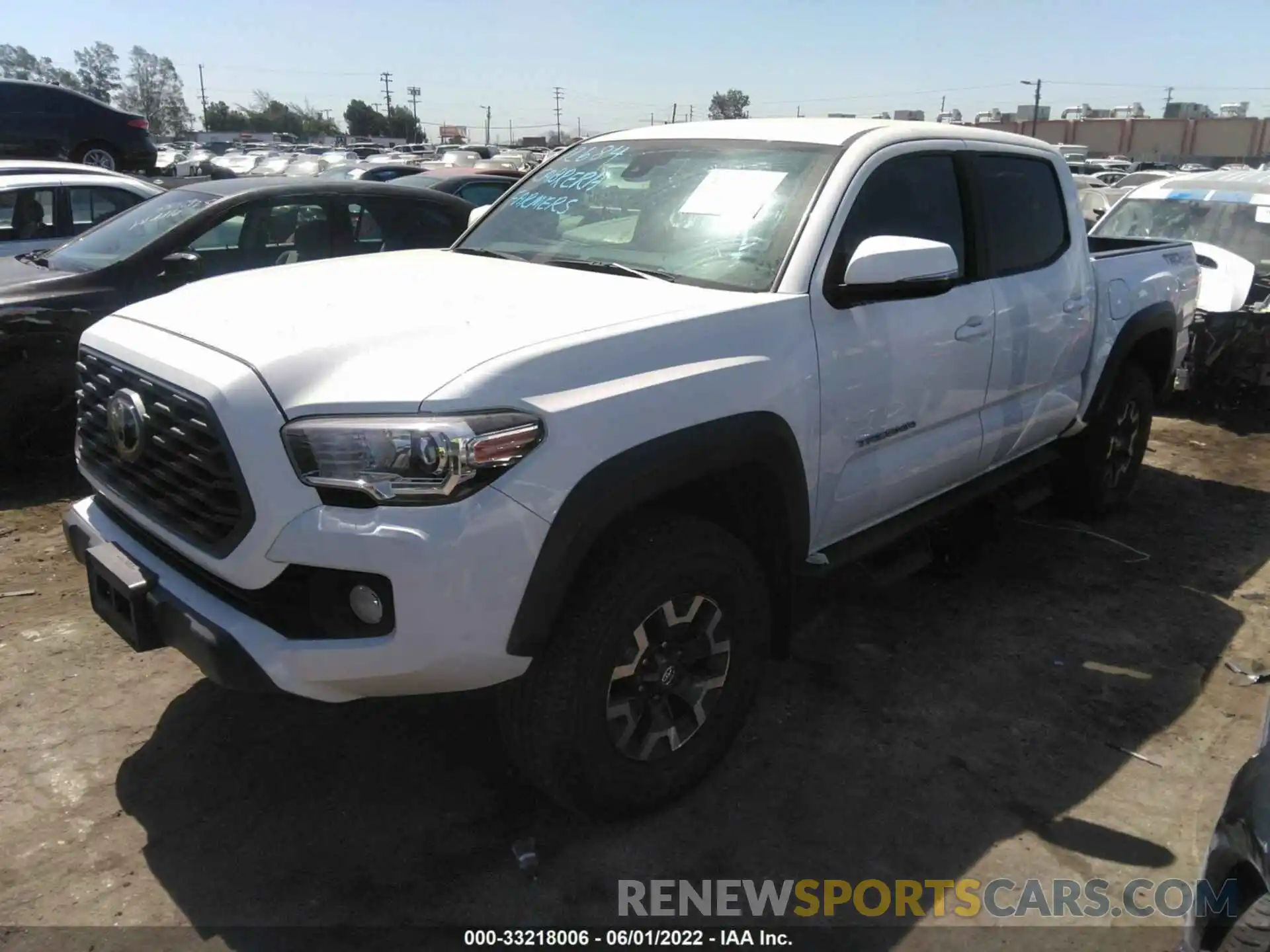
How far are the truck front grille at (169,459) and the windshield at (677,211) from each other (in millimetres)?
1442

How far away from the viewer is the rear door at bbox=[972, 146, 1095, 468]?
3.98m

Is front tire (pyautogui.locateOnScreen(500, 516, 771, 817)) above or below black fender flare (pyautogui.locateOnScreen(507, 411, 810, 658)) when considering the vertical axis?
below

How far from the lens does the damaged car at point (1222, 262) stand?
722 cm

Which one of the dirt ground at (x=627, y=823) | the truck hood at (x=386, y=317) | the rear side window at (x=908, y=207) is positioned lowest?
the dirt ground at (x=627, y=823)

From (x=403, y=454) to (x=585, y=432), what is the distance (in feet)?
1.43

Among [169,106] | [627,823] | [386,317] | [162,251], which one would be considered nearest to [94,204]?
[162,251]

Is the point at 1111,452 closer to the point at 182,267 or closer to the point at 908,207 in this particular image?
the point at 908,207

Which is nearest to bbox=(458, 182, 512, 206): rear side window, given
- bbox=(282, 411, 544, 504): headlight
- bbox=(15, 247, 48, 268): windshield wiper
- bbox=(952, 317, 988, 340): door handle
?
bbox=(15, 247, 48, 268): windshield wiper

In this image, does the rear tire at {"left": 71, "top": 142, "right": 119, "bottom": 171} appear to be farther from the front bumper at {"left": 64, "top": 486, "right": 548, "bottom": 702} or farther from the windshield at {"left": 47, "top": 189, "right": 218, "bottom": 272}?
the front bumper at {"left": 64, "top": 486, "right": 548, "bottom": 702}

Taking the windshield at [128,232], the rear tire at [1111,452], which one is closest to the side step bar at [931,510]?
the rear tire at [1111,452]

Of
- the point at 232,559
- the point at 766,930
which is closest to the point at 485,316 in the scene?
the point at 232,559

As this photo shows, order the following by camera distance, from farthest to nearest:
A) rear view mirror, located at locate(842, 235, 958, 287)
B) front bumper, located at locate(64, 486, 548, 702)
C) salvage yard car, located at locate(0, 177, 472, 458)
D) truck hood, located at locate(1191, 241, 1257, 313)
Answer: truck hood, located at locate(1191, 241, 1257, 313)
salvage yard car, located at locate(0, 177, 472, 458)
rear view mirror, located at locate(842, 235, 958, 287)
front bumper, located at locate(64, 486, 548, 702)

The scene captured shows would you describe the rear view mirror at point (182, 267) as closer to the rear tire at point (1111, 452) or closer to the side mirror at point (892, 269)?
the side mirror at point (892, 269)

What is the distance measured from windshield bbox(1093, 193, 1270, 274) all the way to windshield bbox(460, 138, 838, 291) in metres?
5.96
